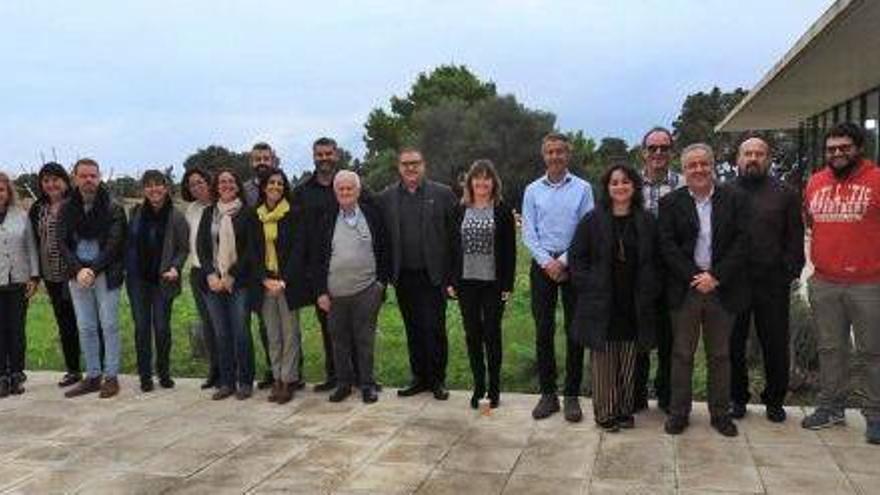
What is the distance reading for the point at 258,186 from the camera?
Answer: 7.54 m

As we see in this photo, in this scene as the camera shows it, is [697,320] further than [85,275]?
No

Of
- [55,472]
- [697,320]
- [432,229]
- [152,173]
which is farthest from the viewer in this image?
[152,173]

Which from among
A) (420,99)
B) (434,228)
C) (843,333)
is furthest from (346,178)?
(420,99)

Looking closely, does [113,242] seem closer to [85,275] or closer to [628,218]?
[85,275]

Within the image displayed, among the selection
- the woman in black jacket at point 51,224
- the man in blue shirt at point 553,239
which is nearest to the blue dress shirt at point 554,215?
the man in blue shirt at point 553,239

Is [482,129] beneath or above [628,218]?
above

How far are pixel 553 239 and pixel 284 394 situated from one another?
235cm

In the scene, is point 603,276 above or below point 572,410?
above

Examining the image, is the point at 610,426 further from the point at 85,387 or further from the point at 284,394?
the point at 85,387

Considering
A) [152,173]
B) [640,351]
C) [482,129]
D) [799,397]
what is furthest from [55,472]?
[482,129]

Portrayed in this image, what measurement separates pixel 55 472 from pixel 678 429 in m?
3.78

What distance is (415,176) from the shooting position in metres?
7.18

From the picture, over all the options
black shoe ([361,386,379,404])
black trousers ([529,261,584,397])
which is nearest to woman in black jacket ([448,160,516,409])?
black trousers ([529,261,584,397])

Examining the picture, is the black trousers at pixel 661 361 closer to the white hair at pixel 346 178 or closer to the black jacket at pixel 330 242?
the black jacket at pixel 330 242
